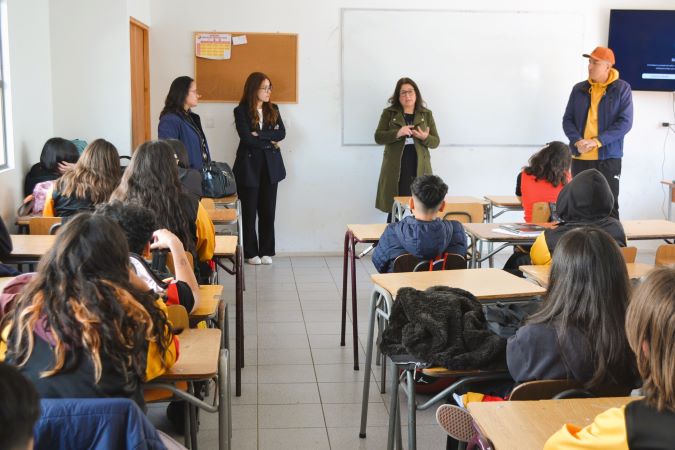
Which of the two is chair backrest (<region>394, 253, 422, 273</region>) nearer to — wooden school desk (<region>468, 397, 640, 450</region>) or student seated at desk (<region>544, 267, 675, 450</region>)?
wooden school desk (<region>468, 397, 640, 450</region>)

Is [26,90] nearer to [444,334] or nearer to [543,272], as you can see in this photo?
[543,272]

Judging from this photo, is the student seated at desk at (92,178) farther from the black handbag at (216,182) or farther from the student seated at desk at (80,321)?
the student seated at desk at (80,321)

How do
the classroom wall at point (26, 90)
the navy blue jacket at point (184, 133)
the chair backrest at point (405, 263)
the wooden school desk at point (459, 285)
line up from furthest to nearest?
the navy blue jacket at point (184, 133) < the classroom wall at point (26, 90) < the chair backrest at point (405, 263) < the wooden school desk at point (459, 285)

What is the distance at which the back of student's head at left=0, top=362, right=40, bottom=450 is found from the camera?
3.57 feet

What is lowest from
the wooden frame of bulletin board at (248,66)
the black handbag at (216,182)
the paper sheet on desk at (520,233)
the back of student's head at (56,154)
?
the paper sheet on desk at (520,233)

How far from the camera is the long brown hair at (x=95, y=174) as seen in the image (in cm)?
442

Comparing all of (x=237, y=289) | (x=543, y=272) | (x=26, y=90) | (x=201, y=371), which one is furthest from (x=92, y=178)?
(x=543, y=272)

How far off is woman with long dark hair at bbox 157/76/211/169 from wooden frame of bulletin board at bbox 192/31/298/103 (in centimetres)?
91

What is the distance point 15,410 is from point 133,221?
1.63 m

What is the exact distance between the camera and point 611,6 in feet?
24.8

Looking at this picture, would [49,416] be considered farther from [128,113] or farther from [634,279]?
[128,113]

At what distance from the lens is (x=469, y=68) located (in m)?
7.52

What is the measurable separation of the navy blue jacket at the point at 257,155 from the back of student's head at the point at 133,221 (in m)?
4.30

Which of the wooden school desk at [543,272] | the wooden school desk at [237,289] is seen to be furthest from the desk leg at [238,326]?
the wooden school desk at [543,272]
